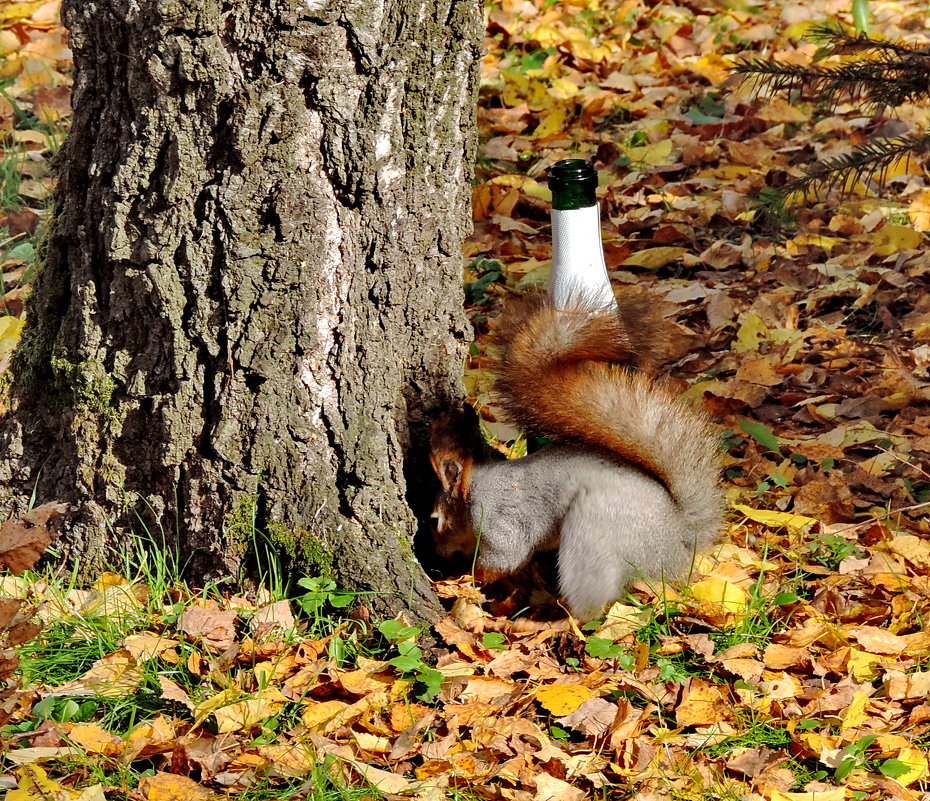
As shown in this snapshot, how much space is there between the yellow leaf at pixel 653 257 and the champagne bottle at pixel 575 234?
119cm

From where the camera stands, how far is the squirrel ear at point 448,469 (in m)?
2.25

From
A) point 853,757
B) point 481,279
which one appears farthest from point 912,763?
point 481,279

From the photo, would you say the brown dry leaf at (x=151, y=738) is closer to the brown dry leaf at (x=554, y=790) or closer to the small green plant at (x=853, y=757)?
the brown dry leaf at (x=554, y=790)

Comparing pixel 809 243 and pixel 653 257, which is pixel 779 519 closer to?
pixel 653 257

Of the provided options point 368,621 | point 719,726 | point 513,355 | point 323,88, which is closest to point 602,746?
point 719,726

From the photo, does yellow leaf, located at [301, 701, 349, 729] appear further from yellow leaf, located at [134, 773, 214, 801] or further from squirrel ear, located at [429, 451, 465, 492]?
squirrel ear, located at [429, 451, 465, 492]

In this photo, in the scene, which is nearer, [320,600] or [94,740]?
[94,740]

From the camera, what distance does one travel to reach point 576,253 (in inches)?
95.2

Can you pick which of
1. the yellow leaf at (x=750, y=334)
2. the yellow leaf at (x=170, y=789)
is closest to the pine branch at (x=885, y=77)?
A: the yellow leaf at (x=750, y=334)

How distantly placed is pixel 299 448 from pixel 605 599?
703mm

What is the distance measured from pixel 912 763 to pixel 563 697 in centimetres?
62

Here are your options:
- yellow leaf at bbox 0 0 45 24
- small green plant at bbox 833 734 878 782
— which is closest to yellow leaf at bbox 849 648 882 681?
small green plant at bbox 833 734 878 782

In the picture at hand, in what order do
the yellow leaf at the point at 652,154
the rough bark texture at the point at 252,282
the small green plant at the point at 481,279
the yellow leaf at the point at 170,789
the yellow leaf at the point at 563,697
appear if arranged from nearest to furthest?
the yellow leaf at the point at 170,789 < the rough bark texture at the point at 252,282 < the yellow leaf at the point at 563,697 < the small green plant at the point at 481,279 < the yellow leaf at the point at 652,154

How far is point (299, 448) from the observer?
210 cm
